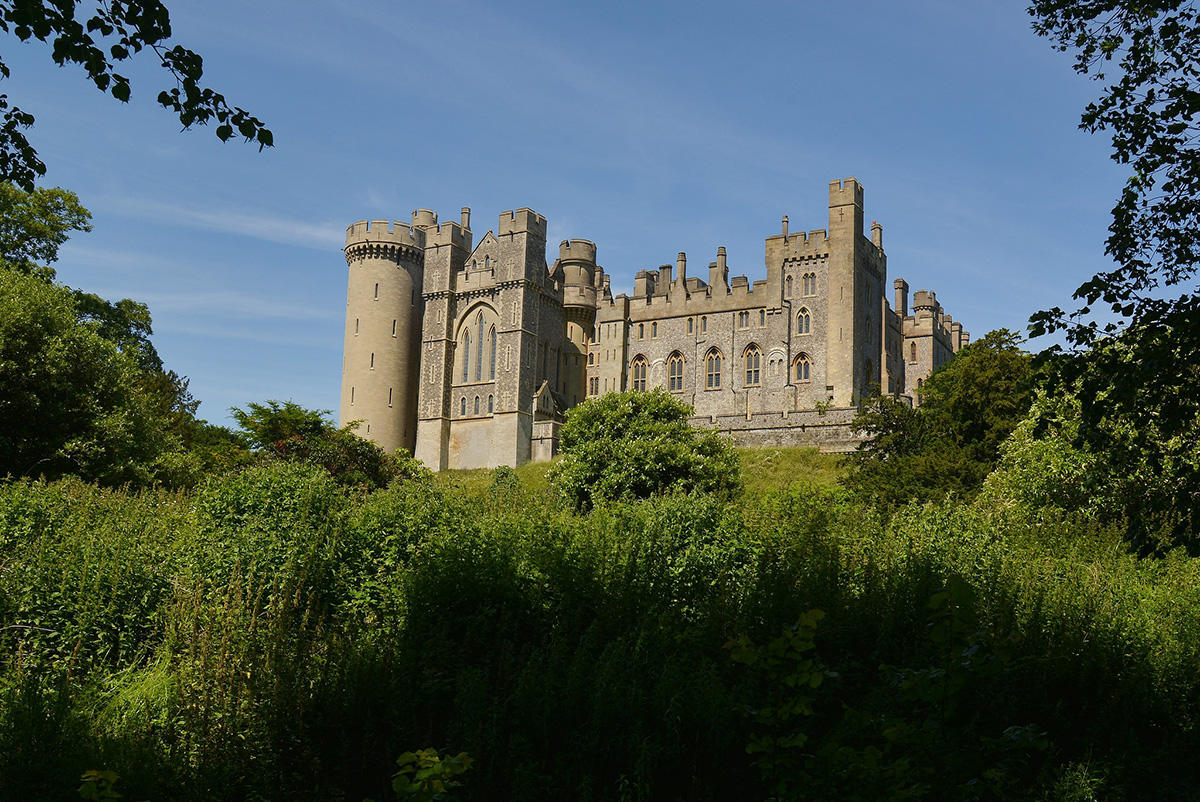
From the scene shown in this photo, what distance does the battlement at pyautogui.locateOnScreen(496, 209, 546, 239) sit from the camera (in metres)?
51.4

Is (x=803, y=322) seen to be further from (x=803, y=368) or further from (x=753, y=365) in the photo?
(x=753, y=365)

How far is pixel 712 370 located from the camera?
53281 millimetres

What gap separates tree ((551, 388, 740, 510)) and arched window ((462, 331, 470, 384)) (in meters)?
22.1

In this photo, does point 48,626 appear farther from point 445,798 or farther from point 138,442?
point 138,442

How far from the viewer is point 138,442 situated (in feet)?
82.0

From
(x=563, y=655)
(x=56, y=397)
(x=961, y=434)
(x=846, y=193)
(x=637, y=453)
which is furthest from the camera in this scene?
(x=846, y=193)

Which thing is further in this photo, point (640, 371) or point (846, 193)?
point (640, 371)

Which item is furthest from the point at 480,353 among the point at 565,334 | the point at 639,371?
the point at 639,371

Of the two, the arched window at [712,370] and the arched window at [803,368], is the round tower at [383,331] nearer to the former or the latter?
the arched window at [712,370]

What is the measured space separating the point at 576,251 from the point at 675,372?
8998mm

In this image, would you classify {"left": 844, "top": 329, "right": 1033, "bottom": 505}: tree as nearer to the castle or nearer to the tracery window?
the castle

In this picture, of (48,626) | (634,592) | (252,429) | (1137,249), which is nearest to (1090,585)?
(1137,249)

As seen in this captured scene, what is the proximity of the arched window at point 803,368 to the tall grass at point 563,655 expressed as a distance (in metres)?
36.6

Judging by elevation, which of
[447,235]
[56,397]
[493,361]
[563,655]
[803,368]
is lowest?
[563,655]
